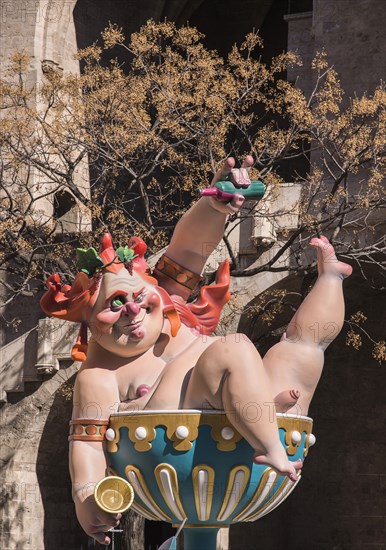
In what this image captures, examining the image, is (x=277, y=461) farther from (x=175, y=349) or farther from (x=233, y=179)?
(x=233, y=179)

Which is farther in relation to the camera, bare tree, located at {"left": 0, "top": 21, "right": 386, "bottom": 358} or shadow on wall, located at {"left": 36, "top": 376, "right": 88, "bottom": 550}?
shadow on wall, located at {"left": 36, "top": 376, "right": 88, "bottom": 550}

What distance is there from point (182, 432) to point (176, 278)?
127 centimetres

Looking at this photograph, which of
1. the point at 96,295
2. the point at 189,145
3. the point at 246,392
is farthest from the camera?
the point at 189,145

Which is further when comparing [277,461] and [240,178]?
[240,178]

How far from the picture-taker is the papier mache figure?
8.01m

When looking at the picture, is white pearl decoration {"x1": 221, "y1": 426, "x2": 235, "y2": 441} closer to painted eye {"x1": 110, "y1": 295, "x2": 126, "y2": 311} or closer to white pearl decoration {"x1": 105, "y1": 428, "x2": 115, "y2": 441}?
white pearl decoration {"x1": 105, "y1": 428, "x2": 115, "y2": 441}

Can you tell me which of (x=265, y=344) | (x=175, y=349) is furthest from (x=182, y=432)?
→ (x=265, y=344)

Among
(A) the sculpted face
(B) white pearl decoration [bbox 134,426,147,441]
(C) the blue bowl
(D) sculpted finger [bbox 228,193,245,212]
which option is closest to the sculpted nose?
(A) the sculpted face

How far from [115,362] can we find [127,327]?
0.28 metres

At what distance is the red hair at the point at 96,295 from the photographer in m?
8.70

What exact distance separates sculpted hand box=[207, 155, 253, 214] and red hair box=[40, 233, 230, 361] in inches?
23.0

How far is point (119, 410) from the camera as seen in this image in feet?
27.8

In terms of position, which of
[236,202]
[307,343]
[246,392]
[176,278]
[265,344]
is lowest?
[265,344]

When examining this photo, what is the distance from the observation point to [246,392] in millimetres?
7918
